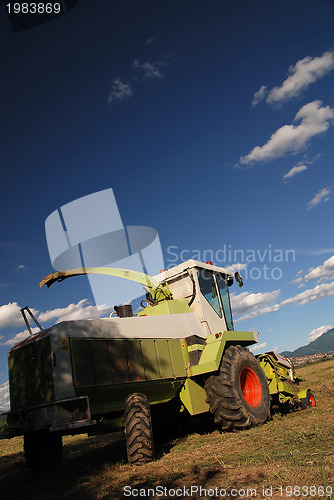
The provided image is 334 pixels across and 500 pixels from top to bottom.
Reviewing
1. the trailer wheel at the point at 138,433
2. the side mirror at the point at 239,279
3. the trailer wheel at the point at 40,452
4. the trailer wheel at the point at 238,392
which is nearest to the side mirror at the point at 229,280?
the side mirror at the point at 239,279

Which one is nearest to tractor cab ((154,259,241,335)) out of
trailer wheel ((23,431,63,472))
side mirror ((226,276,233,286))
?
side mirror ((226,276,233,286))

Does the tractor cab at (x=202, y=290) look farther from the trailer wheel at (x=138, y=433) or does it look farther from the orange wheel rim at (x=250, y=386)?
the trailer wheel at (x=138, y=433)

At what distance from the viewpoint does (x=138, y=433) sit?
5.97m

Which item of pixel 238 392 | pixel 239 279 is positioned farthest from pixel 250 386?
pixel 239 279

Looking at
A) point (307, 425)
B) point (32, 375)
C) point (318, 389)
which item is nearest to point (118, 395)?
point (32, 375)

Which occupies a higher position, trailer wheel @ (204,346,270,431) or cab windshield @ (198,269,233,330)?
cab windshield @ (198,269,233,330)

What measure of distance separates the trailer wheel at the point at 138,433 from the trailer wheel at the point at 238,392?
176 centimetres

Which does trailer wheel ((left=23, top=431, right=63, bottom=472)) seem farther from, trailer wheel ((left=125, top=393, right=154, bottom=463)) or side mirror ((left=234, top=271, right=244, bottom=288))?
side mirror ((left=234, top=271, right=244, bottom=288))

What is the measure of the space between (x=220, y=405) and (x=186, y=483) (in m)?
3.07

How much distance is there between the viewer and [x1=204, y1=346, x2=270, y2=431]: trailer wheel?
7371mm

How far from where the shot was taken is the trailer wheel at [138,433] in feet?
19.4

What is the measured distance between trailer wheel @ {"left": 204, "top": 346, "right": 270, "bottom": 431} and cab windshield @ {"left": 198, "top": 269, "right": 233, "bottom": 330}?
1.41 metres

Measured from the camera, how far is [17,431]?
6562 millimetres

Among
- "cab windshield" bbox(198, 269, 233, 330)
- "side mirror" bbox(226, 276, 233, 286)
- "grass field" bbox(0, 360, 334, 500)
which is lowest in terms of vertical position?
"grass field" bbox(0, 360, 334, 500)
